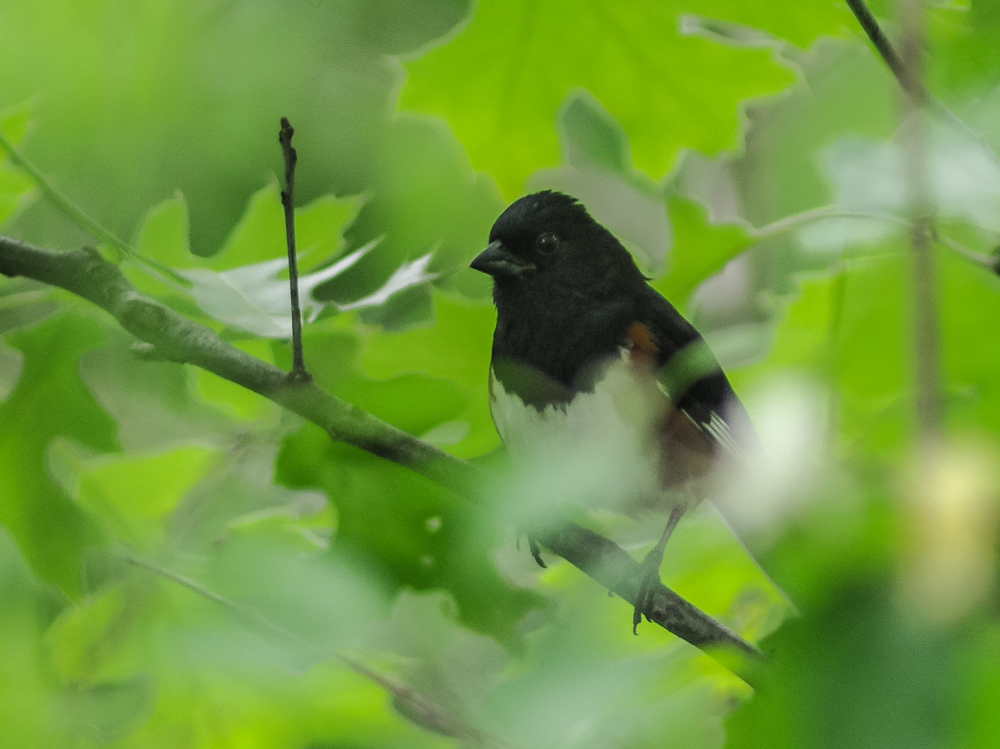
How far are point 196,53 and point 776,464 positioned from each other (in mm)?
764

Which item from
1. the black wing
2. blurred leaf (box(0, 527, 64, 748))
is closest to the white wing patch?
the black wing

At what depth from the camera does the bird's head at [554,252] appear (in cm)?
71

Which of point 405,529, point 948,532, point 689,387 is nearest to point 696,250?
point 689,387

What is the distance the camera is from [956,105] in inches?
17.0

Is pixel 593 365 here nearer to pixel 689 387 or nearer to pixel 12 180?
pixel 689 387

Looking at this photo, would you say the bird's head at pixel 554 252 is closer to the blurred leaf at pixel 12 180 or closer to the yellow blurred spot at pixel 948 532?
the blurred leaf at pixel 12 180

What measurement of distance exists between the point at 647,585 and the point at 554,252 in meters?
0.37

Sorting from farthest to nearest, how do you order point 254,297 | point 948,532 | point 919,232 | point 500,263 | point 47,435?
point 500,263 < point 47,435 < point 254,297 < point 919,232 < point 948,532

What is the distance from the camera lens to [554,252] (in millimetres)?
756

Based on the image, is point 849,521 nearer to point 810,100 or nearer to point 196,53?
point 810,100

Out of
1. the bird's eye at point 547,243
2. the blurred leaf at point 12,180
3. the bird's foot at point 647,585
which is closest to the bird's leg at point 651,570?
the bird's foot at point 647,585

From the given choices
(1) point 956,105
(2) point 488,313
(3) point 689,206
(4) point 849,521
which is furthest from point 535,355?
(4) point 849,521

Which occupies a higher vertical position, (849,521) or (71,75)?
(849,521)

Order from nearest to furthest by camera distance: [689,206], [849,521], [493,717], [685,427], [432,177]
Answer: [849,521]
[493,717]
[689,206]
[685,427]
[432,177]
